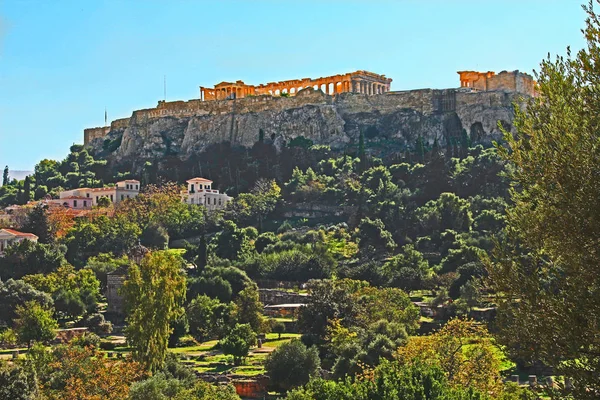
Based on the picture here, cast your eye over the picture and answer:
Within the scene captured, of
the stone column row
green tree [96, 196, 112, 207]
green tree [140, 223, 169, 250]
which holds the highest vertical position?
the stone column row

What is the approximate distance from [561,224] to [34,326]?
40134mm

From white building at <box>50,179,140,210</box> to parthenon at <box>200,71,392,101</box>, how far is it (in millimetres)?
15534

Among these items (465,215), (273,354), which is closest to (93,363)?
(273,354)

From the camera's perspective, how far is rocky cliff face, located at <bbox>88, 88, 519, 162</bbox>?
8838cm

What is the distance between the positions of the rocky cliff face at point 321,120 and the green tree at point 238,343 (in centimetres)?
4233

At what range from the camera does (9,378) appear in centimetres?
3403

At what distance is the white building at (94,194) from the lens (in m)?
87.9

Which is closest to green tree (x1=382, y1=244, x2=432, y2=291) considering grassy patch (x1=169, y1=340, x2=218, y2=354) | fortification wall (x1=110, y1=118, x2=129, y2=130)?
grassy patch (x1=169, y1=340, x2=218, y2=354)

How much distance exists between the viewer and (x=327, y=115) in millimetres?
93062

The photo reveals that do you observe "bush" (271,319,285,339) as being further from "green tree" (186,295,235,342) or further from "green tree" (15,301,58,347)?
"green tree" (15,301,58,347)

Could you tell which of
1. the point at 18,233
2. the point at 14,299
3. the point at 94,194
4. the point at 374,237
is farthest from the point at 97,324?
the point at 94,194

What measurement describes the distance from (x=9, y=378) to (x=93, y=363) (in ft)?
12.9

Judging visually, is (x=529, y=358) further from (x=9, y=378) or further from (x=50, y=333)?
(x=50, y=333)

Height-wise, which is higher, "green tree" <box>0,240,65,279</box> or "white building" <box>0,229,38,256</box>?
"white building" <box>0,229,38,256</box>
